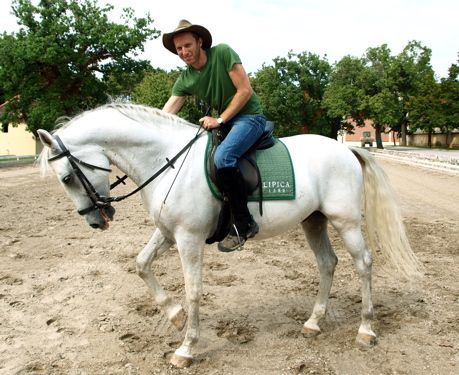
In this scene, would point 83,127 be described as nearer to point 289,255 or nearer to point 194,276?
point 194,276

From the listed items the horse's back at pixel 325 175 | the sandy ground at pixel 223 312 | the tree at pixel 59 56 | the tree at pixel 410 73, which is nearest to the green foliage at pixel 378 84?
the tree at pixel 410 73

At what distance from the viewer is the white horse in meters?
3.62

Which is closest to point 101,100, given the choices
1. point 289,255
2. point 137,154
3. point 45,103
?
point 45,103

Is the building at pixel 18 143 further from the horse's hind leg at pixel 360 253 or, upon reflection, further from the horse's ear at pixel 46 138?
the horse's hind leg at pixel 360 253

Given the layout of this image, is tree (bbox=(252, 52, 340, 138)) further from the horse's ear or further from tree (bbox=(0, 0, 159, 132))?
the horse's ear

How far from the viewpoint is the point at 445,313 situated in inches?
181

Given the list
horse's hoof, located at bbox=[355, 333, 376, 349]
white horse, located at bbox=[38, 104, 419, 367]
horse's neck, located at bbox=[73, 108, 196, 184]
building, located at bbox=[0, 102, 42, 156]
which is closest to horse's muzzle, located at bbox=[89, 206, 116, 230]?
white horse, located at bbox=[38, 104, 419, 367]

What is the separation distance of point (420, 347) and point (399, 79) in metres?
53.7

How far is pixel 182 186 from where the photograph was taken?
146 inches

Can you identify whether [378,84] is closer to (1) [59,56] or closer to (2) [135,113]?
(1) [59,56]

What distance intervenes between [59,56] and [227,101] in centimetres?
2961

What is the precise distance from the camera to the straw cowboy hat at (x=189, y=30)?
3.65 metres

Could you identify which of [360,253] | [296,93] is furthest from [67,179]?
[296,93]

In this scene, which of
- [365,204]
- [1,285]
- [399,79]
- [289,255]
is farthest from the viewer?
[399,79]
